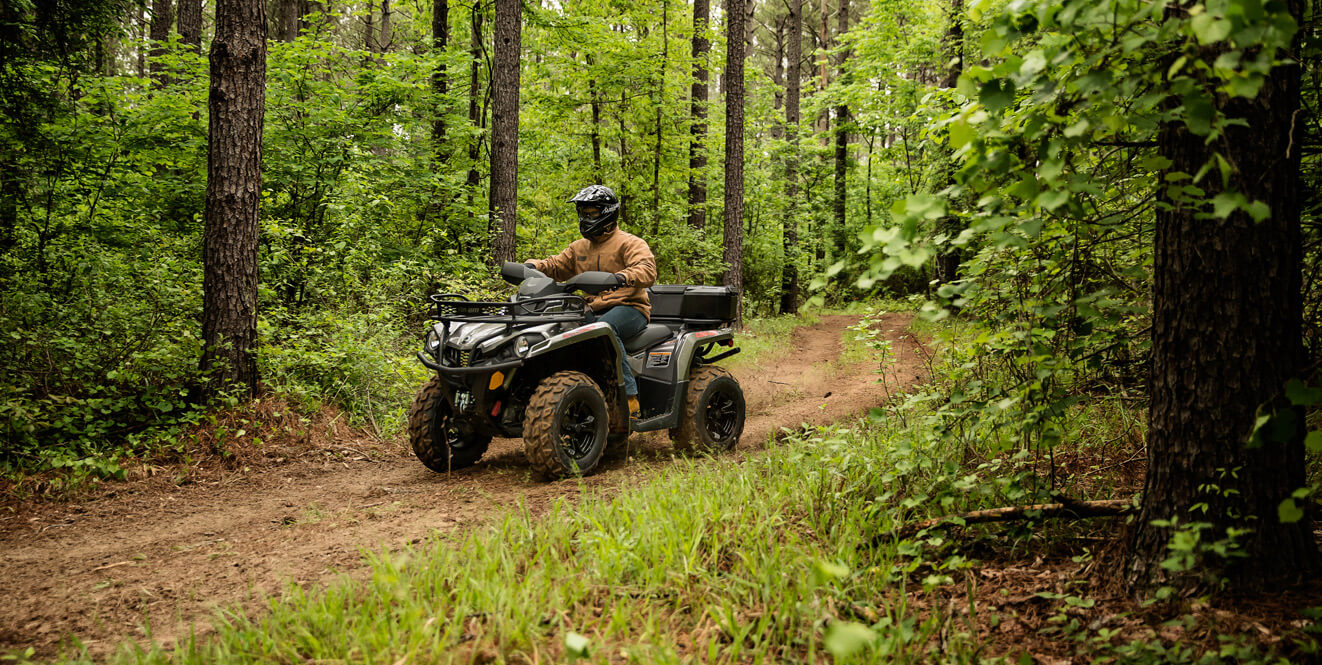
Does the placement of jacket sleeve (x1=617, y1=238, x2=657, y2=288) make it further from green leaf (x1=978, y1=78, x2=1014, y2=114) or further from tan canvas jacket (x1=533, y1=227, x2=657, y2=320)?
green leaf (x1=978, y1=78, x2=1014, y2=114)

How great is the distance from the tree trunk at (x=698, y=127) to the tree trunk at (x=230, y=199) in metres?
10.3

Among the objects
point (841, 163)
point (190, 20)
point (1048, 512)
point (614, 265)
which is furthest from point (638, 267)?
point (841, 163)

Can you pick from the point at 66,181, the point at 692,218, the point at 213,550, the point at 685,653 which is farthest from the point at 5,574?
the point at 692,218

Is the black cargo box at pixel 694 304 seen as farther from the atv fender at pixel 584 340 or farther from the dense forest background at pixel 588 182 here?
the atv fender at pixel 584 340

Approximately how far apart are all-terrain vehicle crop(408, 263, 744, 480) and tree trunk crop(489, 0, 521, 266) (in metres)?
5.91

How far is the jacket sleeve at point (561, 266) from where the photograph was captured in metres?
5.54

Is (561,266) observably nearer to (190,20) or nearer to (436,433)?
(436,433)

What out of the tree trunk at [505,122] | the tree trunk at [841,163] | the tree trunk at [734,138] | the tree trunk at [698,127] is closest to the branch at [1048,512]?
the tree trunk at [505,122]

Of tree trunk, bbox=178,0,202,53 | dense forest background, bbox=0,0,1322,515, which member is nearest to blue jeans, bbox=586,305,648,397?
dense forest background, bbox=0,0,1322,515

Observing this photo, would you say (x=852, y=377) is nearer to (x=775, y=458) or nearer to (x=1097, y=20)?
(x=775, y=458)

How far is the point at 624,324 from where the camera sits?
5242 mm

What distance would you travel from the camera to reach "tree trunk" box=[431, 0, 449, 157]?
12.3 m

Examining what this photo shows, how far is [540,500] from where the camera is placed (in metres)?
4.18

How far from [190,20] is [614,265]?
45.9ft
